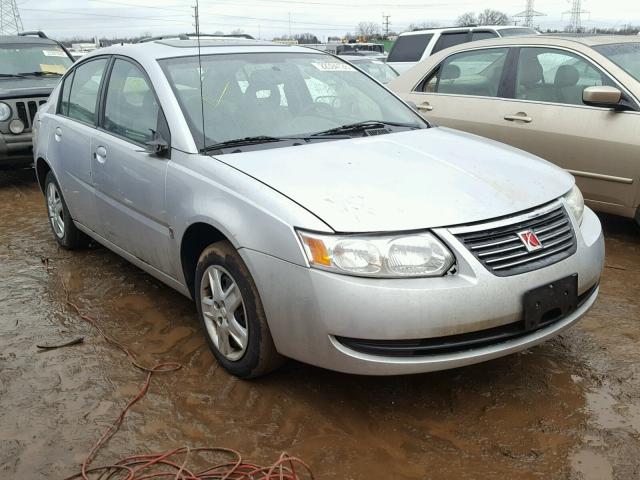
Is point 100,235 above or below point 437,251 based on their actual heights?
below

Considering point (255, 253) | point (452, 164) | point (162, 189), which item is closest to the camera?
point (255, 253)

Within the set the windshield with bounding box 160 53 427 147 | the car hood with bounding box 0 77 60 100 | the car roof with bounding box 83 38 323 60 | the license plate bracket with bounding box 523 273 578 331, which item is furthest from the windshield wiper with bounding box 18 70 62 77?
the license plate bracket with bounding box 523 273 578 331

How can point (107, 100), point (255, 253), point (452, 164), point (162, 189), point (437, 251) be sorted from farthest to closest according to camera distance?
point (107, 100) → point (162, 189) → point (452, 164) → point (255, 253) → point (437, 251)

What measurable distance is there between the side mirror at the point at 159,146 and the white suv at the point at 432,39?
29.1 ft

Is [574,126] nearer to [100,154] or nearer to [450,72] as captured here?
[450,72]

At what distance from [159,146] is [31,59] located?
6791 millimetres

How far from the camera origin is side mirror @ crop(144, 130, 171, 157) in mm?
3564

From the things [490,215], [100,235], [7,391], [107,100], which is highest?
[107,100]

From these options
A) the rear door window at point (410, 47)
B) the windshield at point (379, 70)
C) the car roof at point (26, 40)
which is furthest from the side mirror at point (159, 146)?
the rear door window at point (410, 47)

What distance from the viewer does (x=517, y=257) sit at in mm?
2805

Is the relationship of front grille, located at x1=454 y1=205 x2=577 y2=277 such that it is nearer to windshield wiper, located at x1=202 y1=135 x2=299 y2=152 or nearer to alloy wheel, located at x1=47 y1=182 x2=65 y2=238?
windshield wiper, located at x1=202 y1=135 x2=299 y2=152

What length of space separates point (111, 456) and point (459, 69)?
474 cm

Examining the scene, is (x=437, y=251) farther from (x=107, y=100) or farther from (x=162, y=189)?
(x=107, y=100)

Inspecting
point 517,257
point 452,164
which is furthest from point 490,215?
point 452,164
